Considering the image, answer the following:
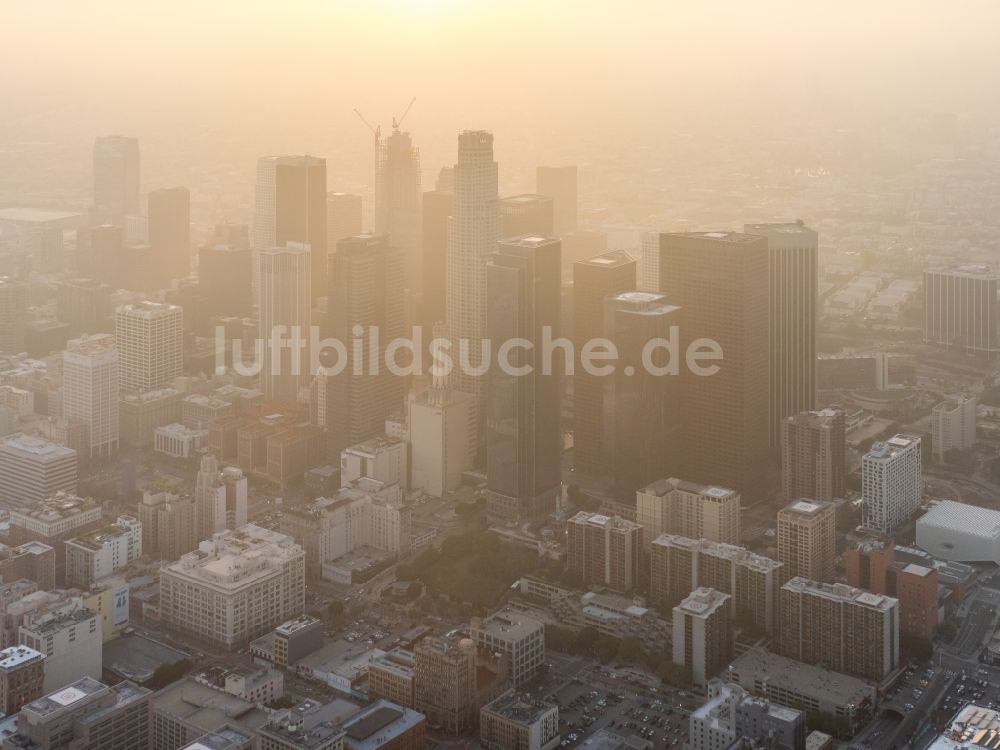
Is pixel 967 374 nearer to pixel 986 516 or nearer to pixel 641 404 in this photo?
pixel 986 516

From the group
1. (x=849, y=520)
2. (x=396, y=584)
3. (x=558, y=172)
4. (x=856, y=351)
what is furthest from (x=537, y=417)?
(x=558, y=172)

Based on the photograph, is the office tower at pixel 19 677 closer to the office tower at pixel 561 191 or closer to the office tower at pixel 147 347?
the office tower at pixel 147 347

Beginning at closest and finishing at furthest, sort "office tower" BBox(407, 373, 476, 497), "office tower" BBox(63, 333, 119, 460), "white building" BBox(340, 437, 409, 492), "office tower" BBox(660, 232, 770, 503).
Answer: "office tower" BBox(660, 232, 770, 503) → "white building" BBox(340, 437, 409, 492) → "office tower" BBox(407, 373, 476, 497) → "office tower" BBox(63, 333, 119, 460)

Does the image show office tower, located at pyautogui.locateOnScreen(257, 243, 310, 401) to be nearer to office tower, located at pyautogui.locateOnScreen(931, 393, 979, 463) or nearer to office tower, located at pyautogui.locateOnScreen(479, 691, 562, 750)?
office tower, located at pyautogui.locateOnScreen(931, 393, 979, 463)

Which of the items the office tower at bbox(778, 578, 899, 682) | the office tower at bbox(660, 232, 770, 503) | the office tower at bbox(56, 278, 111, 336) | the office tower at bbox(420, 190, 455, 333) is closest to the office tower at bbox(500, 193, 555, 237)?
the office tower at bbox(420, 190, 455, 333)

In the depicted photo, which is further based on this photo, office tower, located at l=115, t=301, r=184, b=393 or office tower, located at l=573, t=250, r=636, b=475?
office tower, located at l=115, t=301, r=184, b=393

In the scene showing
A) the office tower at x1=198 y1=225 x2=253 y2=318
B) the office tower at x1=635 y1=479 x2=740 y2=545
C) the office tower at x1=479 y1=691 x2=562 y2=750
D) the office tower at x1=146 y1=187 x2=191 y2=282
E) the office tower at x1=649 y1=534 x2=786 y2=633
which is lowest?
the office tower at x1=479 y1=691 x2=562 y2=750

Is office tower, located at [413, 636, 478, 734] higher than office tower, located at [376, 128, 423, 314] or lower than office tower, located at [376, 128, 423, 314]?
lower
